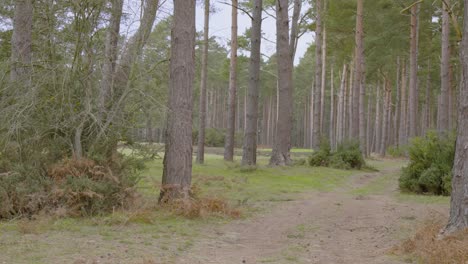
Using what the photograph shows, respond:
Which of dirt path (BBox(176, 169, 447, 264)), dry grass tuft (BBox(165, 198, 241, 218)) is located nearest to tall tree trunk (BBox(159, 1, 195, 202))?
dry grass tuft (BBox(165, 198, 241, 218))

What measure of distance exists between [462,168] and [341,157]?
1529cm

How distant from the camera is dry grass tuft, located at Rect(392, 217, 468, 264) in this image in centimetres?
545

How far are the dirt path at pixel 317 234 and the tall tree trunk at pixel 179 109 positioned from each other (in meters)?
1.44

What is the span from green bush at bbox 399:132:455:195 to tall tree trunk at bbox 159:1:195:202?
671 cm

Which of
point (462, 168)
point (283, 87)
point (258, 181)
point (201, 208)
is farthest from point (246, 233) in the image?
point (283, 87)

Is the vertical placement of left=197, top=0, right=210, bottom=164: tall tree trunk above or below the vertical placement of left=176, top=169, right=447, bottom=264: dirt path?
above

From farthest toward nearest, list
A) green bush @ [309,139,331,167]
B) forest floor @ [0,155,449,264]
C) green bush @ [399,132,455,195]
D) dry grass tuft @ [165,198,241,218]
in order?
1. green bush @ [309,139,331,167]
2. green bush @ [399,132,455,195]
3. dry grass tuft @ [165,198,241,218]
4. forest floor @ [0,155,449,264]

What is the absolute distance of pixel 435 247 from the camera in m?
5.90

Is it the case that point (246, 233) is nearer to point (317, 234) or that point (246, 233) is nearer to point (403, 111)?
point (317, 234)

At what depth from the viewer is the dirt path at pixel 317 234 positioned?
6387mm

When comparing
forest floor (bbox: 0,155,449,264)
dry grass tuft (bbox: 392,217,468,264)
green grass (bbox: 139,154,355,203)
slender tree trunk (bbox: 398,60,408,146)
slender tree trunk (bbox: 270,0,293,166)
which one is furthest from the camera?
slender tree trunk (bbox: 398,60,408,146)

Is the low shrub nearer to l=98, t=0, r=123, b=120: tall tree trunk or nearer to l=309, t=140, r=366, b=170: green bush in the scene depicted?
l=98, t=0, r=123, b=120: tall tree trunk

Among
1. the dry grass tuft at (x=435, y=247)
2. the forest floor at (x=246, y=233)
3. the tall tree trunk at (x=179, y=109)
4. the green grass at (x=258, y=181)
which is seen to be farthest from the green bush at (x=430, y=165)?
the tall tree trunk at (x=179, y=109)

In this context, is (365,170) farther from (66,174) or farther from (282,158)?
(66,174)
